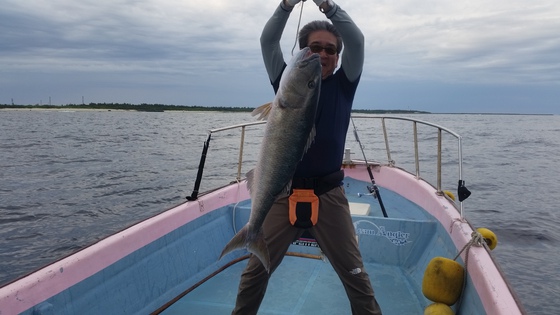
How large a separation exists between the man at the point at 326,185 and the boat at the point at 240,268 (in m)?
1.03

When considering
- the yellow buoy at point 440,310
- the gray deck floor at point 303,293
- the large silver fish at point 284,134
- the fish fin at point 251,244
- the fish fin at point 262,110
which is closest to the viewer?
the large silver fish at point 284,134

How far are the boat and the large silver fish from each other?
1586mm

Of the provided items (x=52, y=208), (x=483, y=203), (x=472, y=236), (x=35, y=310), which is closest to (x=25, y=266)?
(x=52, y=208)

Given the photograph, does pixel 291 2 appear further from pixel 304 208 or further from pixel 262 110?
pixel 304 208

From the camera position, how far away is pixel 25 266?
848cm

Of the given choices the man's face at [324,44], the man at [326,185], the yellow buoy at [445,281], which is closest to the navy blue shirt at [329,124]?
the man at [326,185]

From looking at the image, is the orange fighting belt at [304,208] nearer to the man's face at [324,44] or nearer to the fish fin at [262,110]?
the fish fin at [262,110]

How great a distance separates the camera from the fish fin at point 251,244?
2.91 metres

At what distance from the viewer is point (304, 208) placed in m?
3.14

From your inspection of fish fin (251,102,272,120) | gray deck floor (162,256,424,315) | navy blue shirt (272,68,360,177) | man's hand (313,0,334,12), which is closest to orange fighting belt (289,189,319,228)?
navy blue shirt (272,68,360,177)

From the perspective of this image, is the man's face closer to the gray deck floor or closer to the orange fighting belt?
the orange fighting belt

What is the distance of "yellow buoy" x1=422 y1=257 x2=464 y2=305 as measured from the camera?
12.2 ft

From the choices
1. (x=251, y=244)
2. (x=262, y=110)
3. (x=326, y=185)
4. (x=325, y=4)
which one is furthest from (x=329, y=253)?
(x=325, y=4)

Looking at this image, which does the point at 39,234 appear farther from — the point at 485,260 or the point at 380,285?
the point at 485,260
